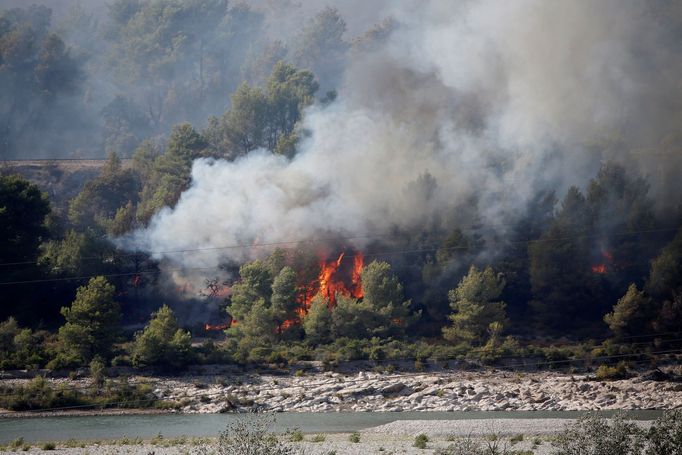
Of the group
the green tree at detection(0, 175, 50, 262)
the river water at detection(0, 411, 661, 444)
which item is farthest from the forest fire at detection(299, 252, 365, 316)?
the green tree at detection(0, 175, 50, 262)

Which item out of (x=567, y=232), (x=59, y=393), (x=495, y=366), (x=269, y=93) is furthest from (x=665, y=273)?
(x=269, y=93)

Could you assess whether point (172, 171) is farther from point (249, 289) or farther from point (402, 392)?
point (402, 392)

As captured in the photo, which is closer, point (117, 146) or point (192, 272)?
point (192, 272)

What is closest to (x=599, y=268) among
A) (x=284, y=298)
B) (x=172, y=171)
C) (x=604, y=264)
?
(x=604, y=264)

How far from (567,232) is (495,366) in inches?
711

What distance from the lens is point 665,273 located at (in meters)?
85.2

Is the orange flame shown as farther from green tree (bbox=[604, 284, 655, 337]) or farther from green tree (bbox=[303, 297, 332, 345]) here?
green tree (bbox=[604, 284, 655, 337])

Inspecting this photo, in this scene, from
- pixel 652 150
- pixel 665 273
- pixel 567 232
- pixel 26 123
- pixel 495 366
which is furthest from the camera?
pixel 26 123

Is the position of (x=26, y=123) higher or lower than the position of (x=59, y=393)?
higher

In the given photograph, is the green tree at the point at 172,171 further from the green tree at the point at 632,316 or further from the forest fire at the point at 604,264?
the green tree at the point at 632,316

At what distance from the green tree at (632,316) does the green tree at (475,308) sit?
853 cm

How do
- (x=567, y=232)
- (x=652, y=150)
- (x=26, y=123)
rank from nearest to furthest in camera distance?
(x=567, y=232)
(x=652, y=150)
(x=26, y=123)

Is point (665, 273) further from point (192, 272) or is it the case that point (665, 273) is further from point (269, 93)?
point (269, 93)

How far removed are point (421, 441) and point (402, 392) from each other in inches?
779
